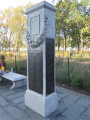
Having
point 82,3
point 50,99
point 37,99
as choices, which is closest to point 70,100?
point 50,99

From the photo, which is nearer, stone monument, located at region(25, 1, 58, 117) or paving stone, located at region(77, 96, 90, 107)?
stone monument, located at region(25, 1, 58, 117)

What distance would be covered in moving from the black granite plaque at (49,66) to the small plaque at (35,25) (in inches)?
17.2

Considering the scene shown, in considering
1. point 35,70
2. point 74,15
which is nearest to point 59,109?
point 35,70

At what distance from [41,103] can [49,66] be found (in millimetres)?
1069

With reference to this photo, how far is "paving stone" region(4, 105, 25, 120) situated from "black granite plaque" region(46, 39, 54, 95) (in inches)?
38.4

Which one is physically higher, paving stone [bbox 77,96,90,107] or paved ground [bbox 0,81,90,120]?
paved ground [bbox 0,81,90,120]

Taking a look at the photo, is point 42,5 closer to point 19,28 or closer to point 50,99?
point 50,99

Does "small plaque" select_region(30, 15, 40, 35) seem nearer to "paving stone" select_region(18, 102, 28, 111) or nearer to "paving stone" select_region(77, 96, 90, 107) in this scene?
"paving stone" select_region(18, 102, 28, 111)

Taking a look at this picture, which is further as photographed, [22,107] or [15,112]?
[22,107]

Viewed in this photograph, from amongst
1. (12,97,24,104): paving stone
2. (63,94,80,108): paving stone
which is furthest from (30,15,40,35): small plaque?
(63,94,80,108): paving stone

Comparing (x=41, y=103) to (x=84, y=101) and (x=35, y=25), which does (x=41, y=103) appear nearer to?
(x=84, y=101)

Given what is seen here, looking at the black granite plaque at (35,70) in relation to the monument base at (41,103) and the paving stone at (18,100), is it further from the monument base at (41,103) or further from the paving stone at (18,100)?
the paving stone at (18,100)

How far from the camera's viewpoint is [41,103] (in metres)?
2.73

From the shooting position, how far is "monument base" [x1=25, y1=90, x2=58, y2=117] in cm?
270
